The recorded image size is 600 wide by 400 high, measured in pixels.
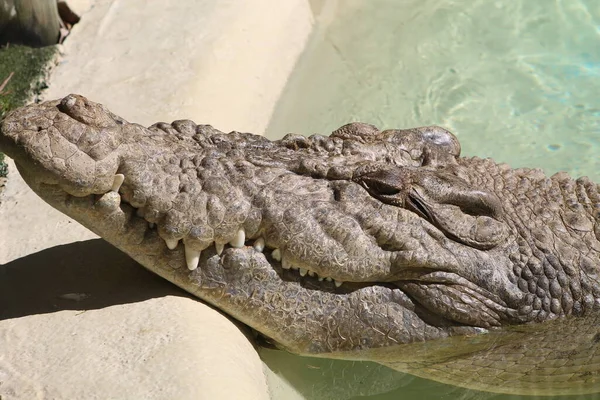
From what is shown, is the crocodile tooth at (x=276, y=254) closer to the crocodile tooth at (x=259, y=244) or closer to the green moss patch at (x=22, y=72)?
the crocodile tooth at (x=259, y=244)

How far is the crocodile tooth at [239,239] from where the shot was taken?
3.27 meters

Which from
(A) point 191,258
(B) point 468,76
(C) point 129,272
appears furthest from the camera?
(B) point 468,76

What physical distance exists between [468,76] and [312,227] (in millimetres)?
3632

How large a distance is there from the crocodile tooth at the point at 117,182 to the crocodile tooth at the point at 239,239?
0.52 meters

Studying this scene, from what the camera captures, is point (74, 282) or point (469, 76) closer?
point (74, 282)

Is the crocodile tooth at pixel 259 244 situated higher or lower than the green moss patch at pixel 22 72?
higher

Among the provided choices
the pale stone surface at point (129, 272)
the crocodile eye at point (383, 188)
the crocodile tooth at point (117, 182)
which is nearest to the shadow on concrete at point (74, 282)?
the pale stone surface at point (129, 272)

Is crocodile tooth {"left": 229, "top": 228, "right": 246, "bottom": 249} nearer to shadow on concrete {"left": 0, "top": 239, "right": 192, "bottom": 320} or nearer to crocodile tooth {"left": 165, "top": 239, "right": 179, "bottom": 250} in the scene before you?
crocodile tooth {"left": 165, "top": 239, "right": 179, "bottom": 250}

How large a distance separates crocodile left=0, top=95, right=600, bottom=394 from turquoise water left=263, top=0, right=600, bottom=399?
1.94m

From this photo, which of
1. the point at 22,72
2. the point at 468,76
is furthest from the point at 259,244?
the point at 468,76

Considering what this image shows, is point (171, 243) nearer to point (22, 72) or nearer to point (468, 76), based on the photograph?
point (22, 72)

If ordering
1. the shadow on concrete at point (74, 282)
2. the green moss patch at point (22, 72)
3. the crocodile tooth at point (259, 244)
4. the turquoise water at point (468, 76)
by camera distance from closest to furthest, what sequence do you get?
the crocodile tooth at point (259, 244), the shadow on concrete at point (74, 282), the green moss patch at point (22, 72), the turquoise water at point (468, 76)

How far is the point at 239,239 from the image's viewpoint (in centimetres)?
329

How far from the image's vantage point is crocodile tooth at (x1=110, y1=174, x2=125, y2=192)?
3.10m
